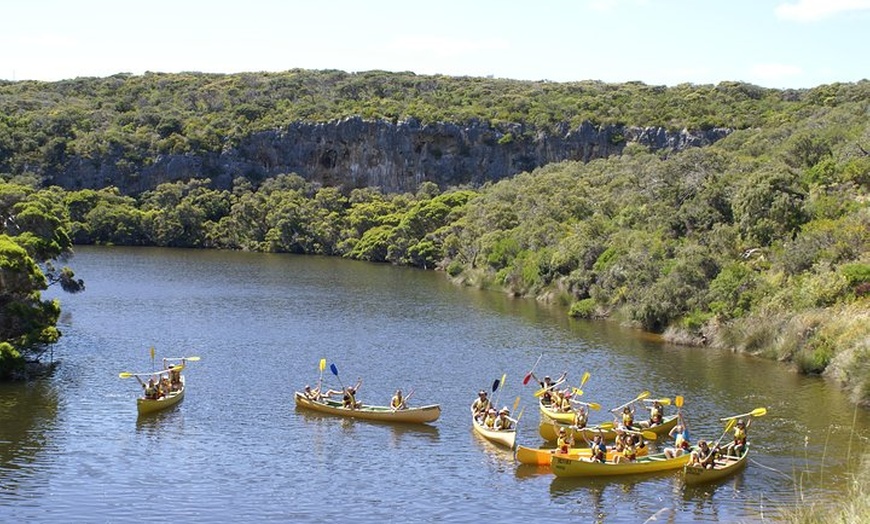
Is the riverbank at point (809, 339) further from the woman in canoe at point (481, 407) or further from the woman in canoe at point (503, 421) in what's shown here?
the woman in canoe at point (481, 407)

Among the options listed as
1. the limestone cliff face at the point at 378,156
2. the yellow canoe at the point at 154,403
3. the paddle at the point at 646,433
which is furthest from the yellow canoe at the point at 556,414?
the limestone cliff face at the point at 378,156

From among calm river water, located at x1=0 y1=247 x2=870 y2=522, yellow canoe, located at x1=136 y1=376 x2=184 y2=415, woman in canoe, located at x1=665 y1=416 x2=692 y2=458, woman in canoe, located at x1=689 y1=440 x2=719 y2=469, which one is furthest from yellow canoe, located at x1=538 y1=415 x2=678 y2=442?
yellow canoe, located at x1=136 y1=376 x2=184 y2=415

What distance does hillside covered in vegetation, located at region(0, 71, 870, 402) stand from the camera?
58.4 metres

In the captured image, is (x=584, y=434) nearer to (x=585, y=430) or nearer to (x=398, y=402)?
(x=585, y=430)

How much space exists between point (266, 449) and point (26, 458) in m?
8.49

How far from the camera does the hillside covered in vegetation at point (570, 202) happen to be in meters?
58.4

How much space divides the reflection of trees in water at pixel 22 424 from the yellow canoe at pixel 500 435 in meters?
16.7

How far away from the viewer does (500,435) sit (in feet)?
128

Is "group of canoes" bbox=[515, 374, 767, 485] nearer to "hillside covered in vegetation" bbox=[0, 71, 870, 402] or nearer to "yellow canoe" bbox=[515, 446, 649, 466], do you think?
"yellow canoe" bbox=[515, 446, 649, 466]

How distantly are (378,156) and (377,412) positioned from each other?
122 metres

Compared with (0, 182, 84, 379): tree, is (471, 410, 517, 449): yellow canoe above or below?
below

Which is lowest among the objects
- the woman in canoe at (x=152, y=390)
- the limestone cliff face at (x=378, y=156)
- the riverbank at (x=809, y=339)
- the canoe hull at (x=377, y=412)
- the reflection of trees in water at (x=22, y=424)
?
the reflection of trees in water at (x=22, y=424)

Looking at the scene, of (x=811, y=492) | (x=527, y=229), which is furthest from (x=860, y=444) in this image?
(x=527, y=229)

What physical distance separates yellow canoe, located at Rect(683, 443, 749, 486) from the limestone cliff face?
12050cm
